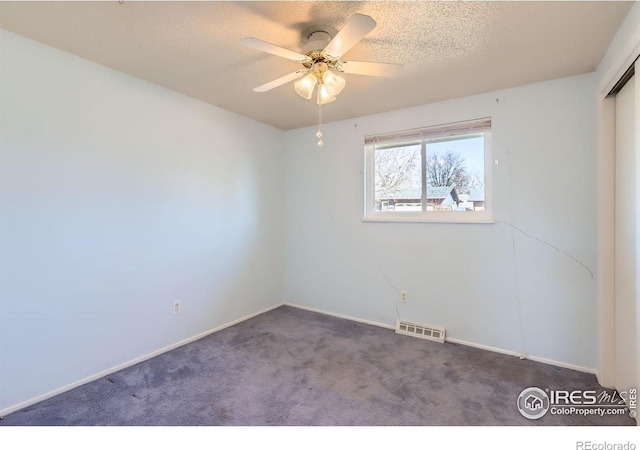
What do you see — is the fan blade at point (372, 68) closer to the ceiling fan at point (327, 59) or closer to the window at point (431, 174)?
the ceiling fan at point (327, 59)

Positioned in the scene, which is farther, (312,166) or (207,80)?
(312,166)

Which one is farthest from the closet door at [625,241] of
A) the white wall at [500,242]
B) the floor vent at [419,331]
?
the floor vent at [419,331]

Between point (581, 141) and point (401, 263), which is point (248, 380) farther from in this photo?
point (581, 141)

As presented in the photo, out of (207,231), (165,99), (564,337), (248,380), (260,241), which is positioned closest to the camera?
(248,380)

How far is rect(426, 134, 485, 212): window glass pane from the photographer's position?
2.61 m

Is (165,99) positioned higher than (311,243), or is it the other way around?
(165,99)

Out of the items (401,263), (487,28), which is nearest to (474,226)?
(401,263)

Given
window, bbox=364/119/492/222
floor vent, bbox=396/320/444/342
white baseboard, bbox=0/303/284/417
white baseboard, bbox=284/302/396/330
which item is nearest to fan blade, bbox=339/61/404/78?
window, bbox=364/119/492/222

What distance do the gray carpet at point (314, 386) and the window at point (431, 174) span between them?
49.3 inches

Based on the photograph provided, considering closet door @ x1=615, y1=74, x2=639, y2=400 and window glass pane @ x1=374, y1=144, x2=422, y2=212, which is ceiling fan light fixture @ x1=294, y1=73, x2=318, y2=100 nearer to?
→ window glass pane @ x1=374, y1=144, x2=422, y2=212

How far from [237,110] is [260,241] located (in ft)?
4.84

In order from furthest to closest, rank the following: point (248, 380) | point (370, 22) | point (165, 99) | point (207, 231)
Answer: point (207, 231), point (165, 99), point (248, 380), point (370, 22)

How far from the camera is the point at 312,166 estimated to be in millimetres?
3502

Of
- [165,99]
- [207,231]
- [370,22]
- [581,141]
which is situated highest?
[165,99]
